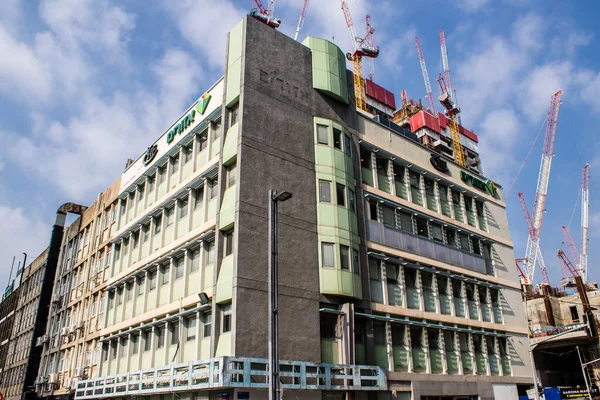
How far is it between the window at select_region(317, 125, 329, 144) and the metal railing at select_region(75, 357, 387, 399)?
12.6 metres

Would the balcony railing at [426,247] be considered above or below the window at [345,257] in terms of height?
above

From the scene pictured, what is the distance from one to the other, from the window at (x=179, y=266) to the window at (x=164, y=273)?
3.03 ft

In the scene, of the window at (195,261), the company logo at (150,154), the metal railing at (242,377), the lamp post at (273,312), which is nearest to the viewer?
the lamp post at (273,312)

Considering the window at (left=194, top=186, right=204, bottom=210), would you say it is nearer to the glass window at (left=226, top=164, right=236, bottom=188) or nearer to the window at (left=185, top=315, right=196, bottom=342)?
the glass window at (left=226, top=164, right=236, bottom=188)

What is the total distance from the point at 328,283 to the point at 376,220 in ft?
23.3

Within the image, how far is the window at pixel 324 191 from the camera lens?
1113 inches

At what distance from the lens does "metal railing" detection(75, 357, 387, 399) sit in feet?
67.8

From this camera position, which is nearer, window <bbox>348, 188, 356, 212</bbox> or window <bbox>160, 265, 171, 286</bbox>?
window <bbox>348, 188, 356, 212</bbox>

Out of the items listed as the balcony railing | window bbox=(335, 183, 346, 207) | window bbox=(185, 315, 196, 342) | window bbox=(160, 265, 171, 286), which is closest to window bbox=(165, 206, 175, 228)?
window bbox=(160, 265, 171, 286)

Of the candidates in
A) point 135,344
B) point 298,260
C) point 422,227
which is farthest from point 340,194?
point 135,344

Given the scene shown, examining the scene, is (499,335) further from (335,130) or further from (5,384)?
(5,384)

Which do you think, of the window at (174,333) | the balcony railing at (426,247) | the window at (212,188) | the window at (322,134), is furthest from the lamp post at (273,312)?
the balcony railing at (426,247)

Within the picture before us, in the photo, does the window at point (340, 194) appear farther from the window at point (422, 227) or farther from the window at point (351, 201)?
the window at point (422, 227)

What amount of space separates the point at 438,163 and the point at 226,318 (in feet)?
72.5
